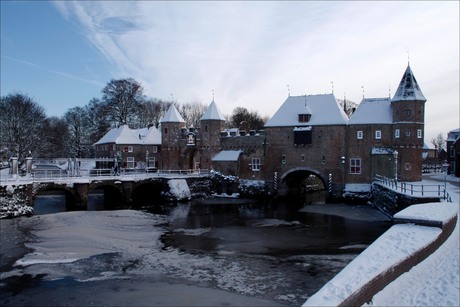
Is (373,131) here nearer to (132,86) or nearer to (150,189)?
(150,189)

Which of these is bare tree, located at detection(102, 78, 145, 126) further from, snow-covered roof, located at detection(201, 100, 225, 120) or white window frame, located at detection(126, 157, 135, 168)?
snow-covered roof, located at detection(201, 100, 225, 120)

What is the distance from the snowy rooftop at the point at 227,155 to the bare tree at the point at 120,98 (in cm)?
1969

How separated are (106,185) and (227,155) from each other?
41.7 ft

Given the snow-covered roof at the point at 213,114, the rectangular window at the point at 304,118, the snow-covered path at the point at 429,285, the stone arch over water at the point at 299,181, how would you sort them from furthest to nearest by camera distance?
the snow-covered roof at the point at 213,114, the stone arch over water at the point at 299,181, the rectangular window at the point at 304,118, the snow-covered path at the point at 429,285

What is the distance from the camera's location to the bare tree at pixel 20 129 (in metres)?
38.9

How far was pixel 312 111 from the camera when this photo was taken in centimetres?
3825

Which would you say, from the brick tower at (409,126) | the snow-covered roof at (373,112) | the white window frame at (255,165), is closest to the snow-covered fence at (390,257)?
the brick tower at (409,126)

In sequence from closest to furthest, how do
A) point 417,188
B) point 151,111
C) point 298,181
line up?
point 417,188
point 298,181
point 151,111

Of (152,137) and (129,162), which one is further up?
(152,137)

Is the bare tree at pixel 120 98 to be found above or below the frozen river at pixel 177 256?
above

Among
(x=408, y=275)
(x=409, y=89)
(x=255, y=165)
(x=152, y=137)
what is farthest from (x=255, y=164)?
(x=408, y=275)

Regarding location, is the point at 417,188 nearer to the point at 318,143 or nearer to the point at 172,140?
the point at 318,143

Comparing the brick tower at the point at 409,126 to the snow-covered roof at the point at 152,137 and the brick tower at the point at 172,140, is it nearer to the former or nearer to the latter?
the brick tower at the point at 172,140

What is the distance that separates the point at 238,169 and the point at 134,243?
2224 cm
